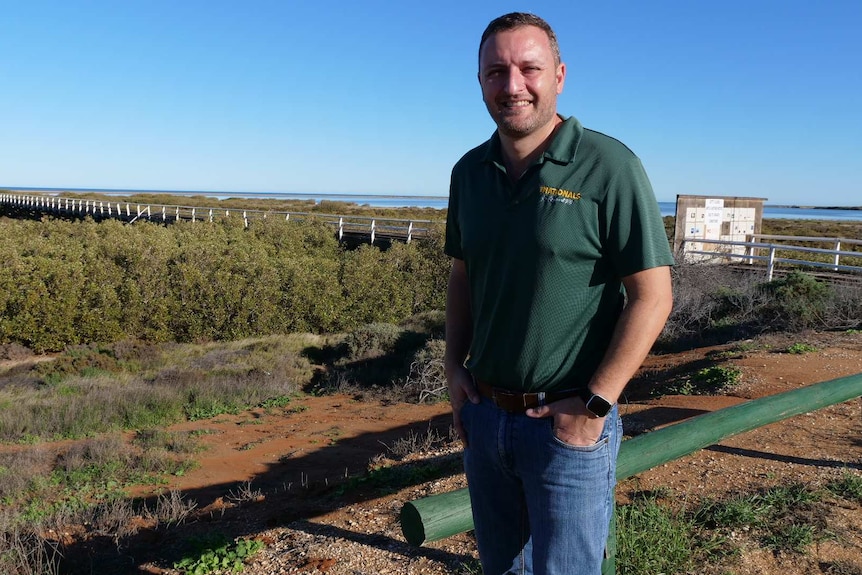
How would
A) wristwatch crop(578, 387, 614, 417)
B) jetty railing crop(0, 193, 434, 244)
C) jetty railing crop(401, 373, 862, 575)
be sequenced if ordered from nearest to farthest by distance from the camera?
wristwatch crop(578, 387, 614, 417) → jetty railing crop(401, 373, 862, 575) → jetty railing crop(0, 193, 434, 244)

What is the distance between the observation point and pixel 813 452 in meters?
4.76

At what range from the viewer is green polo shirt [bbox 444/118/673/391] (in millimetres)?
1719

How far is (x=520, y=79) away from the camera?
71.0 inches

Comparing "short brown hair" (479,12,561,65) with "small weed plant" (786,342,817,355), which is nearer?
"short brown hair" (479,12,561,65)

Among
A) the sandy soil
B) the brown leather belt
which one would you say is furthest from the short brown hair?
the sandy soil

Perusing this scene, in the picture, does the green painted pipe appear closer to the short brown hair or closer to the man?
the man

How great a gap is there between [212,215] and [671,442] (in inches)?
1395

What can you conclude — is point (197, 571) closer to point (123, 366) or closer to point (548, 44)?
point (548, 44)

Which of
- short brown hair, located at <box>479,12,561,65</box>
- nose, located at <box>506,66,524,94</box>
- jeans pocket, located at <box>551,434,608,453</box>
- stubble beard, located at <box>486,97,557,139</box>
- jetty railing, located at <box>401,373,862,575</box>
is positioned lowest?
jetty railing, located at <box>401,373,862,575</box>

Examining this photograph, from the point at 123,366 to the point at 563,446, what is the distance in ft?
50.7

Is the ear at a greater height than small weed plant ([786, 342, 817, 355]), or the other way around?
the ear

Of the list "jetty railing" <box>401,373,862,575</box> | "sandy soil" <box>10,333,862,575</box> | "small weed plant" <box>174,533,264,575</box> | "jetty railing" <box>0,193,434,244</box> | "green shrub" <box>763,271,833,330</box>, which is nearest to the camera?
"jetty railing" <box>401,373,862,575</box>

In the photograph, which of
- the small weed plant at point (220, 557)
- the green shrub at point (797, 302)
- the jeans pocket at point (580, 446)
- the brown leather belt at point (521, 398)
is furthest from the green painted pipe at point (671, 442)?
the green shrub at point (797, 302)

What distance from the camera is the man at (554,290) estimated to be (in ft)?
5.68
